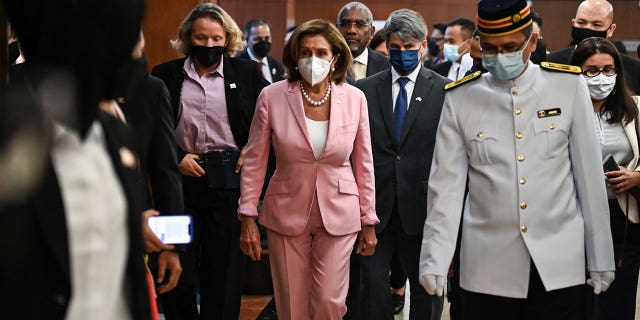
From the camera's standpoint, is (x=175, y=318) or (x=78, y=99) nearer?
(x=78, y=99)

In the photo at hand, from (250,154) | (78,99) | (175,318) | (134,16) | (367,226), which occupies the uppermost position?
(134,16)

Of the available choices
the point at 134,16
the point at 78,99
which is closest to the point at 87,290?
the point at 78,99

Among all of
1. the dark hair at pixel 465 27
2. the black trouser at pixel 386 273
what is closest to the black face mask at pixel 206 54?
the black trouser at pixel 386 273

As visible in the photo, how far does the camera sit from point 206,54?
543cm

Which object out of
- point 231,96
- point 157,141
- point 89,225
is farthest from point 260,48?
point 89,225

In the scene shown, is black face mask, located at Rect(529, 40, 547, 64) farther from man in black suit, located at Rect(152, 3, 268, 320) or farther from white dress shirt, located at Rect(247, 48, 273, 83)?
white dress shirt, located at Rect(247, 48, 273, 83)

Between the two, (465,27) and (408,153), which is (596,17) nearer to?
(408,153)

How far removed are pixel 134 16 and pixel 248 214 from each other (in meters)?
2.86

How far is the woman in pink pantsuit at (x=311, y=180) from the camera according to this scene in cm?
476

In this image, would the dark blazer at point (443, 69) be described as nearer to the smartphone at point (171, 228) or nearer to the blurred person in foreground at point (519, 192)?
the blurred person in foreground at point (519, 192)

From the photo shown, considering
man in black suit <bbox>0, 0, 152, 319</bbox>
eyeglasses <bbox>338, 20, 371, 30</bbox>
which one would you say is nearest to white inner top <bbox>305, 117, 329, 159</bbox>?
eyeglasses <bbox>338, 20, 371, 30</bbox>

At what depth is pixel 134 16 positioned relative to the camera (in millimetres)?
2064

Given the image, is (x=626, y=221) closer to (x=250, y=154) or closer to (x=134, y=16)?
(x=250, y=154)

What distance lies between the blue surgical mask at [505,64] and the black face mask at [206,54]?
6.50 feet
